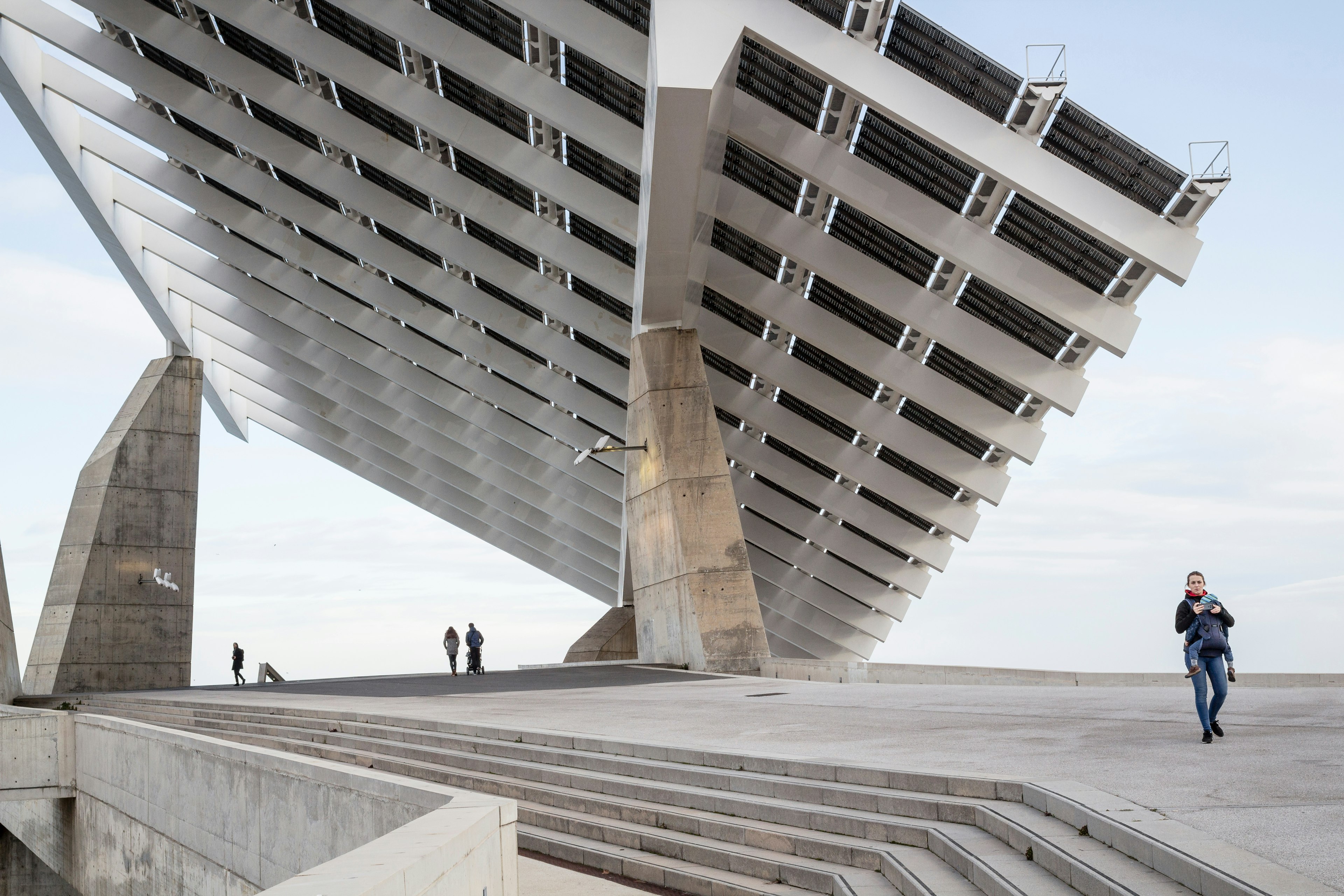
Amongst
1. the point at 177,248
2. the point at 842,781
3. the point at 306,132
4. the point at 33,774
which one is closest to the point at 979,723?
the point at 842,781

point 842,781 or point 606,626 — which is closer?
point 842,781

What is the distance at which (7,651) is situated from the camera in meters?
21.7

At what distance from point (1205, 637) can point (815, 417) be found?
18.2m

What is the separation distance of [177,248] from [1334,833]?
29.7m

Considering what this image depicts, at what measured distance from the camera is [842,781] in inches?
261

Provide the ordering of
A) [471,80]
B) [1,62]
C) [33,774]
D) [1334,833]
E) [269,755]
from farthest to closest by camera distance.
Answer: [1,62] → [471,80] → [33,774] → [269,755] → [1334,833]

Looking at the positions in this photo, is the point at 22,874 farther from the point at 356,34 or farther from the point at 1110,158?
the point at 1110,158

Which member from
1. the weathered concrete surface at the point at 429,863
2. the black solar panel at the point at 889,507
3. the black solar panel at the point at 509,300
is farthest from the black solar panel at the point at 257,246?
the weathered concrete surface at the point at 429,863

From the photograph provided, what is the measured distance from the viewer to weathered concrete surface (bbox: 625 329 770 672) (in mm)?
18391

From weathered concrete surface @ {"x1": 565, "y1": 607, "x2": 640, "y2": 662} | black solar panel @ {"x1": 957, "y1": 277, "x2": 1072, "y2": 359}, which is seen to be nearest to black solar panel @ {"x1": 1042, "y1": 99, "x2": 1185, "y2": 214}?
black solar panel @ {"x1": 957, "y1": 277, "x2": 1072, "y2": 359}

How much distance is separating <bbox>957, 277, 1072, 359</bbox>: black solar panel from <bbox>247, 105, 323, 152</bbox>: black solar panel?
13135mm

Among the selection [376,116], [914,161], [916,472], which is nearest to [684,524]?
[914,161]

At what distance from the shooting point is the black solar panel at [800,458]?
1086 inches

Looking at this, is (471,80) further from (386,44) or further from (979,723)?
(979,723)
